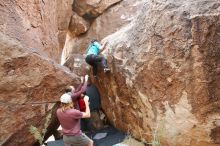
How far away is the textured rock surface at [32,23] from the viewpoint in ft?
25.3

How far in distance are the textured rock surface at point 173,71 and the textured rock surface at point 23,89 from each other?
1.55 meters

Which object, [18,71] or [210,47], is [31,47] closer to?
[18,71]

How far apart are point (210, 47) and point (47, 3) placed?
17.5 ft

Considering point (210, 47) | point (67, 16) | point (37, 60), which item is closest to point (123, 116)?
point (37, 60)

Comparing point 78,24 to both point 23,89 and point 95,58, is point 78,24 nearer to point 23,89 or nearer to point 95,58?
point 95,58

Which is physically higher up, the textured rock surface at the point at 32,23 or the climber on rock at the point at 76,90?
the textured rock surface at the point at 32,23

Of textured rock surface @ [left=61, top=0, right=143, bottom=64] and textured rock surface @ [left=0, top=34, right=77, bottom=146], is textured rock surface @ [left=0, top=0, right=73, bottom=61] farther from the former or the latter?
textured rock surface @ [left=61, top=0, right=143, bottom=64]

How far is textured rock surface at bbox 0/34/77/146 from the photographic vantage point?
7.34 m

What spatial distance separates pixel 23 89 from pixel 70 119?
1735mm

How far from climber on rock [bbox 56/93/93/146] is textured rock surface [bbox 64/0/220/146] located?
1281 mm

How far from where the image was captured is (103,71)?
8273 millimetres

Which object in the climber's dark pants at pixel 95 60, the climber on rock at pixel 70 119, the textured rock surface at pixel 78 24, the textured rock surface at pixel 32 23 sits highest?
the textured rock surface at pixel 78 24

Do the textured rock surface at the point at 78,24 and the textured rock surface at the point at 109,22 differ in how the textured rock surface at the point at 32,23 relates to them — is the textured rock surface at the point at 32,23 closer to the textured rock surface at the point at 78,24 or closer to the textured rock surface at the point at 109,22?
the textured rock surface at the point at 78,24

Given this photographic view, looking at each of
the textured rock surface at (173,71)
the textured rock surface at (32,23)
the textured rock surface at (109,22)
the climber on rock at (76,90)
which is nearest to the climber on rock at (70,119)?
the climber on rock at (76,90)
